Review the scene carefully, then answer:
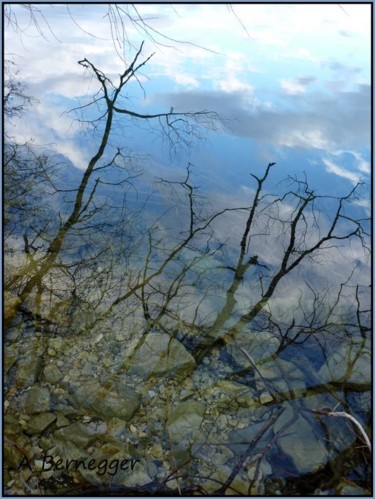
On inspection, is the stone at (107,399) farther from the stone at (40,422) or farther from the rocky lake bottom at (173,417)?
the stone at (40,422)

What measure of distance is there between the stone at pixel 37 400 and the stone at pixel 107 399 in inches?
4.5

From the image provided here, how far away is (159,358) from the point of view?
Result: 2348mm

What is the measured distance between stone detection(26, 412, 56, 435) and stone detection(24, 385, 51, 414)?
0.9 inches

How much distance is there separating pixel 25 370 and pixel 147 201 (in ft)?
3.80

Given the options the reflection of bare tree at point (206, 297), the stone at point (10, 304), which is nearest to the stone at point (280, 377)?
the reflection of bare tree at point (206, 297)

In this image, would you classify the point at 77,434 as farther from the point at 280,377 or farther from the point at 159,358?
the point at 280,377

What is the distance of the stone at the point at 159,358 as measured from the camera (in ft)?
7.60

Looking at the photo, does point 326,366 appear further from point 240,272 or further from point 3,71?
point 3,71

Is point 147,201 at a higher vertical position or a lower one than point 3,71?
lower

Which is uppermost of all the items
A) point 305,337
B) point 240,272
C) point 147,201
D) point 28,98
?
point 28,98

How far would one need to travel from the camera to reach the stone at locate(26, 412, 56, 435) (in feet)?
6.93

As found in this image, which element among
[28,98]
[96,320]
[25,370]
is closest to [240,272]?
[96,320]

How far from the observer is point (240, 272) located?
104 inches

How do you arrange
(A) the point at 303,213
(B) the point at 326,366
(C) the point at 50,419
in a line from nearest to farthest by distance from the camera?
(C) the point at 50,419, (B) the point at 326,366, (A) the point at 303,213
